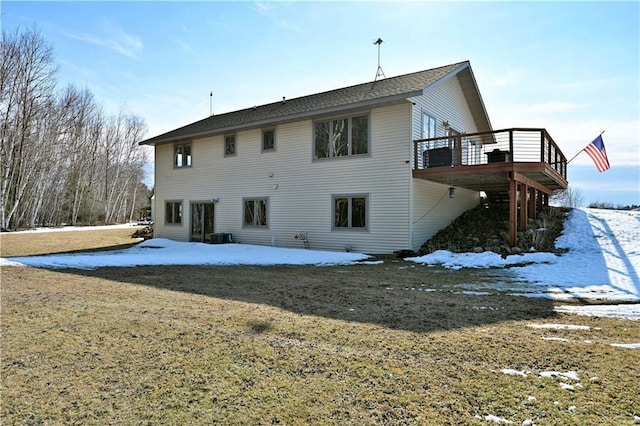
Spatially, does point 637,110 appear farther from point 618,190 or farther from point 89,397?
point 89,397

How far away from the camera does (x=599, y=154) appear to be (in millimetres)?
12812

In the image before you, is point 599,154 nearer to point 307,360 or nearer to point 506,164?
point 506,164

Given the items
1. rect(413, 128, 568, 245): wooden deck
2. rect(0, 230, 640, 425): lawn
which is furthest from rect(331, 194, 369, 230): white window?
rect(0, 230, 640, 425): lawn

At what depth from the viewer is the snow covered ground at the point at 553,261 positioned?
6492 millimetres

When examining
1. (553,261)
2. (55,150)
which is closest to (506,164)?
(553,261)

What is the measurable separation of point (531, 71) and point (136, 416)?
14952 mm

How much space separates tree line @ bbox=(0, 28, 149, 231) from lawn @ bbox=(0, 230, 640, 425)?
2602cm

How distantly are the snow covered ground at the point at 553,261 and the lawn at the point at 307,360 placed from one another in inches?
44.2

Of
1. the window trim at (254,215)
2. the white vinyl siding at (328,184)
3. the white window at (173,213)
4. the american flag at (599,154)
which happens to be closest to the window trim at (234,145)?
the white vinyl siding at (328,184)

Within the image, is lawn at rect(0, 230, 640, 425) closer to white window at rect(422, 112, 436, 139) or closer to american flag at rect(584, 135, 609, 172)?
white window at rect(422, 112, 436, 139)

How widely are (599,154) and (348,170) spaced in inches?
334

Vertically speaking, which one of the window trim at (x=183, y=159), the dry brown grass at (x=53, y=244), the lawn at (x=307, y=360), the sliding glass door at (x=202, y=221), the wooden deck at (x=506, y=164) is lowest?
the dry brown grass at (x=53, y=244)

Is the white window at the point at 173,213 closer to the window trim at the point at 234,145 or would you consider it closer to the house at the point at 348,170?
the house at the point at 348,170

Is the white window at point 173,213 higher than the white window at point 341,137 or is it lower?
lower
